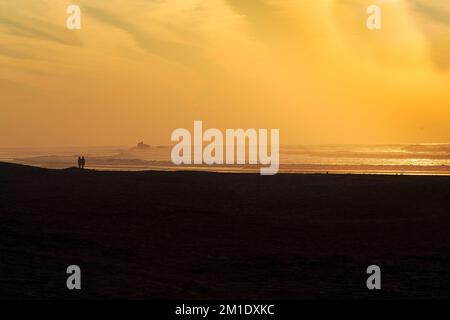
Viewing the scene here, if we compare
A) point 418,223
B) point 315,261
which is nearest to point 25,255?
point 315,261

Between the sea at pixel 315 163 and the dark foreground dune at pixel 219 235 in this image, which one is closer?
the dark foreground dune at pixel 219 235

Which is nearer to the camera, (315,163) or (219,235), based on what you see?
(219,235)

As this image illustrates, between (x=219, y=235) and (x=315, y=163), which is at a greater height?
(x=315, y=163)

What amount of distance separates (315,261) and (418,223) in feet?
24.3

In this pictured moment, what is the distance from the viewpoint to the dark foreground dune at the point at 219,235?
16.2 m

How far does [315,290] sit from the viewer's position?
16078 millimetres

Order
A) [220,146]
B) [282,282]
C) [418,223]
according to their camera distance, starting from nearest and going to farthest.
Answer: [282,282] → [418,223] → [220,146]

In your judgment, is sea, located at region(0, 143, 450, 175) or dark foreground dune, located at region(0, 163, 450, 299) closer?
dark foreground dune, located at region(0, 163, 450, 299)

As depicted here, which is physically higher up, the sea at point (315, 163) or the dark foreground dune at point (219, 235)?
the sea at point (315, 163)

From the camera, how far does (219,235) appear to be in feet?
74.5

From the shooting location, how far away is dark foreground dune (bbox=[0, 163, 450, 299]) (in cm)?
1619

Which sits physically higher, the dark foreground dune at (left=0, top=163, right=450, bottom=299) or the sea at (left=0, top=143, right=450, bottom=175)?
the sea at (left=0, top=143, right=450, bottom=175)
